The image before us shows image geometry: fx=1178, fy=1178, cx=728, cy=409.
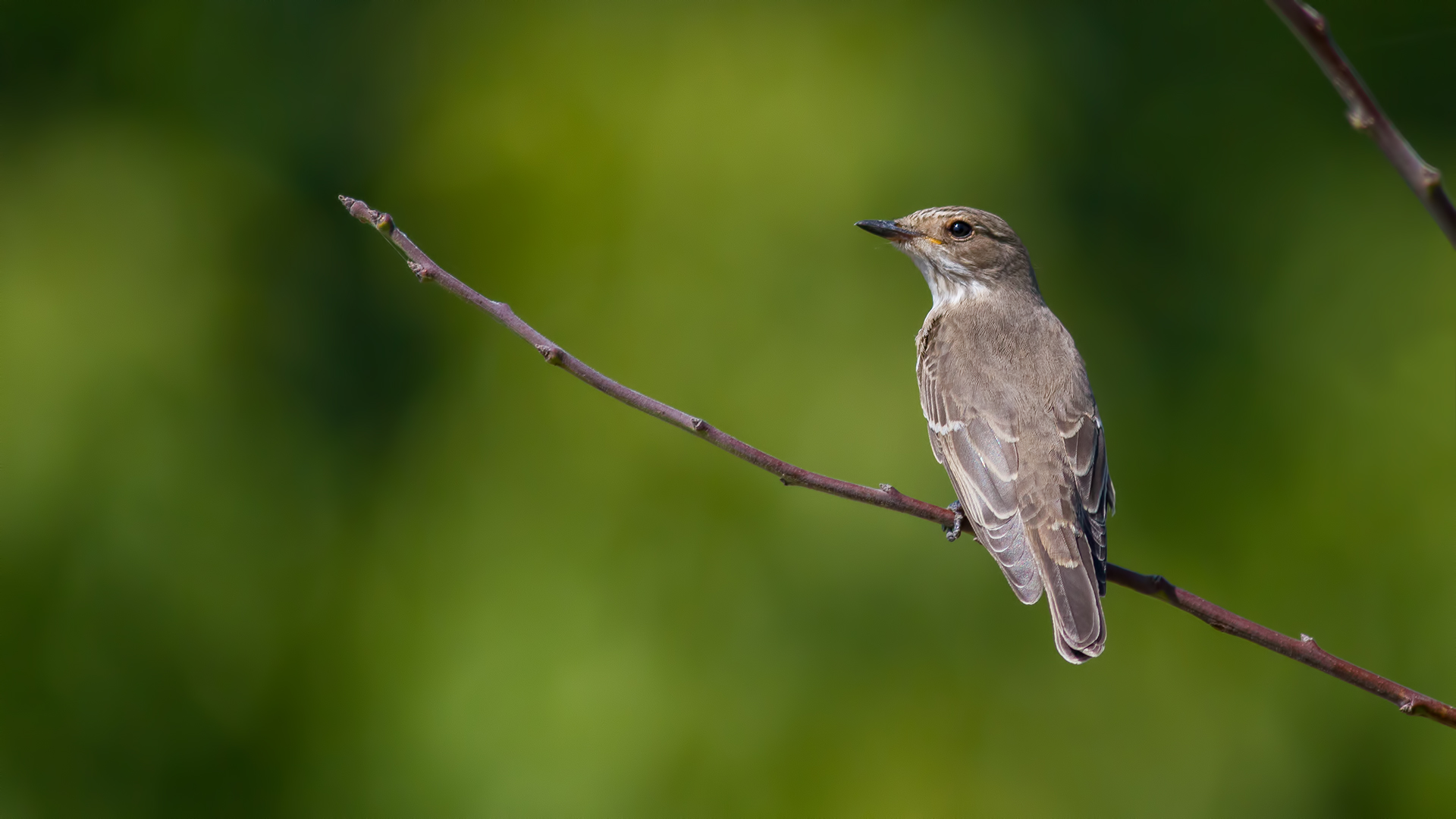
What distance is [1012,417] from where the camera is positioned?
387 cm

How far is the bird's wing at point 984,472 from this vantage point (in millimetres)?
3477

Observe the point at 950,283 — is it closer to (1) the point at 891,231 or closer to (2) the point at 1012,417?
(1) the point at 891,231

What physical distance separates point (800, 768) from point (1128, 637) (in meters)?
1.70

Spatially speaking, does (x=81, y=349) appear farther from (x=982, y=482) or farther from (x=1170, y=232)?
(x=1170, y=232)

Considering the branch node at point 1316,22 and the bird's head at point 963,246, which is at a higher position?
the bird's head at point 963,246

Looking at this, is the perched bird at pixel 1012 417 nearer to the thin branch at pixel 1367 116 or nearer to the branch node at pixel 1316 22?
the thin branch at pixel 1367 116

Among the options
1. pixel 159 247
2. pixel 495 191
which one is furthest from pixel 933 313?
pixel 159 247

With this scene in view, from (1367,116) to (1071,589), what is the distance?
216 cm

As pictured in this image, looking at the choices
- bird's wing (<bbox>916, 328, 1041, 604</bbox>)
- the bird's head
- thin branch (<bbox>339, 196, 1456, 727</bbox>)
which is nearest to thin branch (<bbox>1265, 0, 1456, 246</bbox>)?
thin branch (<bbox>339, 196, 1456, 727</bbox>)

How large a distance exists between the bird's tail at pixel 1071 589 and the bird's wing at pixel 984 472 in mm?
42

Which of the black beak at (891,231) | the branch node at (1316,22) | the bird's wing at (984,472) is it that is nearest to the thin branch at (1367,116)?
the branch node at (1316,22)

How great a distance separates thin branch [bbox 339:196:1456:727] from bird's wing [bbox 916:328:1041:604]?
Result: 2.98ft

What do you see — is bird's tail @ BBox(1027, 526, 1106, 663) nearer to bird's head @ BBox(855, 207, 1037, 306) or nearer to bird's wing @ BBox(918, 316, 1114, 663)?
bird's wing @ BBox(918, 316, 1114, 663)

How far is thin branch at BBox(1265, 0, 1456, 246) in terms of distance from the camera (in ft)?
4.49
